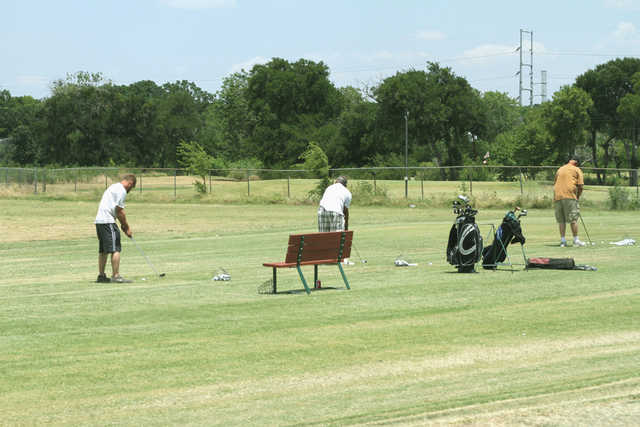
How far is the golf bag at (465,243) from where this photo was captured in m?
Answer: 14.1

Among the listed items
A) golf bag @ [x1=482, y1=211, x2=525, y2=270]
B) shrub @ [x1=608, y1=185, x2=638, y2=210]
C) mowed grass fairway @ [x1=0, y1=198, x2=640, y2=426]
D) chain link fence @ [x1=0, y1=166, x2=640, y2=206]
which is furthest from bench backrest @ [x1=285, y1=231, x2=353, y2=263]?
chain link fence @ [x1=0, y1=166, x2=640, y2=206]

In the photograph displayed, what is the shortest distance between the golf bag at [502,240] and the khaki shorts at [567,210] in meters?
5.05

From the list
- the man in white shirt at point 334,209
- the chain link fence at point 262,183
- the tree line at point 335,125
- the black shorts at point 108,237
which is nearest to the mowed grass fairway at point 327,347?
the black shorts at point 108,237

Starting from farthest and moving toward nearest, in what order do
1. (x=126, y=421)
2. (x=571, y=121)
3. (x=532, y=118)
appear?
(x=532, y=118), (x=571, y=121), (x=126, y=421)

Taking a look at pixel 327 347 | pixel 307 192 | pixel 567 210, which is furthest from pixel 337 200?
pixel 307 192

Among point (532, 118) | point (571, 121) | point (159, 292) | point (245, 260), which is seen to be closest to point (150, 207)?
point (245, 260)

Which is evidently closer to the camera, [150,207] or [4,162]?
[150,207]

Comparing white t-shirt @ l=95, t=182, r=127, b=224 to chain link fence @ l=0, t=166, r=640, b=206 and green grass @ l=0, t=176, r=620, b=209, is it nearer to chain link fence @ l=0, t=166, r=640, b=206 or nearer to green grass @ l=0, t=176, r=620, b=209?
green grass @ l=0, t=176, r=620, b=209

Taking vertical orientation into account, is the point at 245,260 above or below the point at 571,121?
below

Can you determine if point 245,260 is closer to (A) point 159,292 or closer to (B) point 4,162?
(A) point 159,292

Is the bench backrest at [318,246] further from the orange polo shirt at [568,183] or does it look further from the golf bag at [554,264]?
the orange polo shirt at [568,183]

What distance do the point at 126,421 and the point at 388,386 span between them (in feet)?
6.94

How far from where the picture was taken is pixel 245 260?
18.6 meters

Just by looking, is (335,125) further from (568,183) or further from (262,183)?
(568,183)
